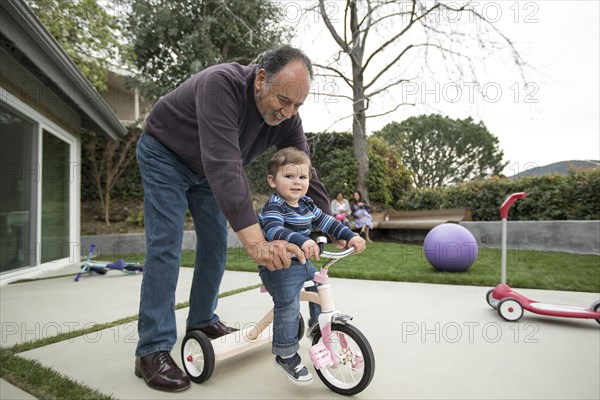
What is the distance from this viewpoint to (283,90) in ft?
5.55

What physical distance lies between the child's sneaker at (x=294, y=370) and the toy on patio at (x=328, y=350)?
57mm

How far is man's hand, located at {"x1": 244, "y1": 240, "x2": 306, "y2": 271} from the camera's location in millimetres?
1476

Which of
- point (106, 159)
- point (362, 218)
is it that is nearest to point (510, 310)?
point (362, 218)

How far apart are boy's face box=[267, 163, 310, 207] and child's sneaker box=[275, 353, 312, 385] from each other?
2.20ft

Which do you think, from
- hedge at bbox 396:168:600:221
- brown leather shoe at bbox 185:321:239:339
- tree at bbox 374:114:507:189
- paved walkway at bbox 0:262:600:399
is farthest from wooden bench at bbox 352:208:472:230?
tree at bbox 374:114:507:189

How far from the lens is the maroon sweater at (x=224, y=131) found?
61.4 inches

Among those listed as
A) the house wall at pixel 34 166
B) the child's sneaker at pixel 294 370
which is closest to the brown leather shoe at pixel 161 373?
the child's sneaker at pixel 294 370

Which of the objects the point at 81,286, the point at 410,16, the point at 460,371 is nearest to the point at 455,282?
the point at 460,371

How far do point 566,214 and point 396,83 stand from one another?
16.4 feet

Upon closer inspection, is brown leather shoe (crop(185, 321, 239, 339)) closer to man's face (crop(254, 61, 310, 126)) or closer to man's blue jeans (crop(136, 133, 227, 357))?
man's blue jeans (crop(136, 133, 227, 357))

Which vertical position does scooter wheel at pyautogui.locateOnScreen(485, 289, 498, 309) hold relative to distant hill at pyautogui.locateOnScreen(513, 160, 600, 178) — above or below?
below

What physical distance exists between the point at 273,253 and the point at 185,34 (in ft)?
43.2

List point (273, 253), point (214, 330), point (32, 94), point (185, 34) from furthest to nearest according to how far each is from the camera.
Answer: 1. point (185, 34)
2. point (32, 94)
3. point (214, 330)
4. point (273, 253)

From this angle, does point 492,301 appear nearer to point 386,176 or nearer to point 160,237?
point 160,237
